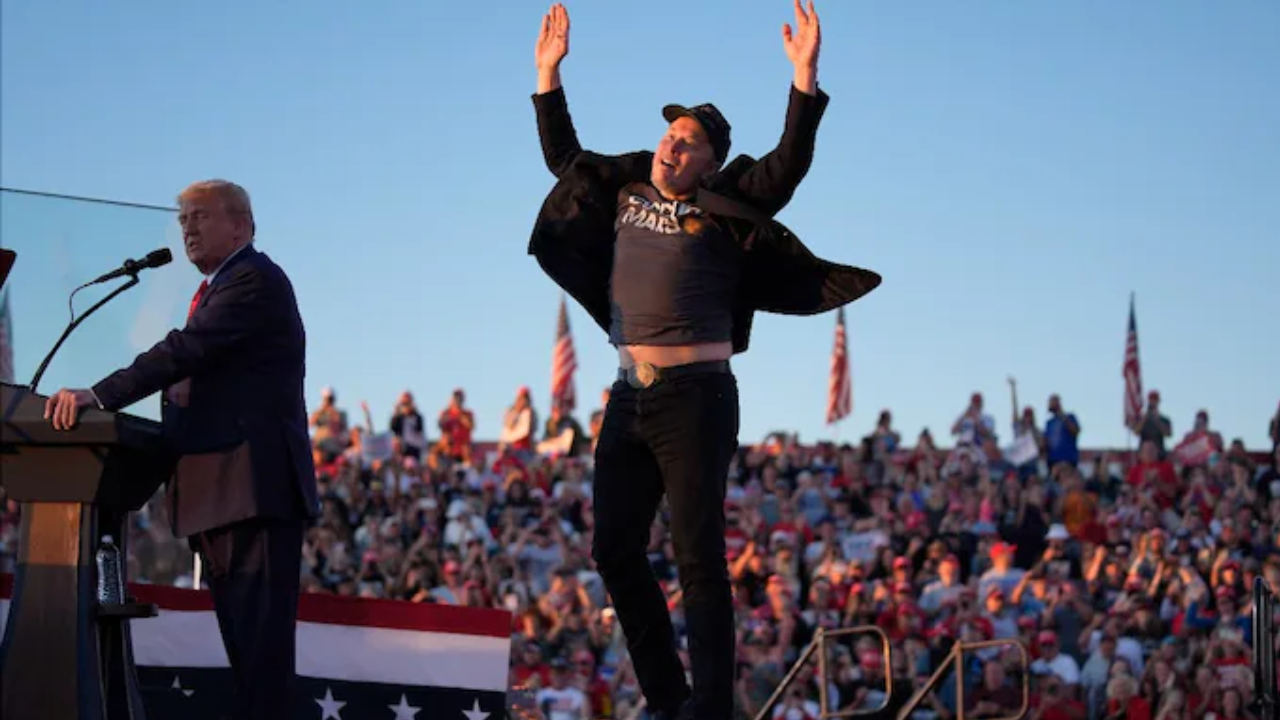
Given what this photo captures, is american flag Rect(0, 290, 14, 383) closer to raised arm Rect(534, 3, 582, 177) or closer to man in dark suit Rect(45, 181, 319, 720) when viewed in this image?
man in dark suit Rect(45, 181, 319, 720)

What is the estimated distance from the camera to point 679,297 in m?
Result: 5.90

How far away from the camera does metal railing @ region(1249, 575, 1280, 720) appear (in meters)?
7.57

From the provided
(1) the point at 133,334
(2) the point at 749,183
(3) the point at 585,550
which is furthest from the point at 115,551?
(3) the point at 585,550

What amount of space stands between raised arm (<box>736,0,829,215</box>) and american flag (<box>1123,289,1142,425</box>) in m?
22.5

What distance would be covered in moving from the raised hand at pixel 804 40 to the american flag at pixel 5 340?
13.0ft

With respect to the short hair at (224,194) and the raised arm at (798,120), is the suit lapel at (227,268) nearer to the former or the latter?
the short hair at (224,194)

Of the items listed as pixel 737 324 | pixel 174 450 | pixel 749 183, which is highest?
pixel 749 183

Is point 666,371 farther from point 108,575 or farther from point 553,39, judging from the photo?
point 108,575

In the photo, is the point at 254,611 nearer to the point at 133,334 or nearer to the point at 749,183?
the point at 749,183

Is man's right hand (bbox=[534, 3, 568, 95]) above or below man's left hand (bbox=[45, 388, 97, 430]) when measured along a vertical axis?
above

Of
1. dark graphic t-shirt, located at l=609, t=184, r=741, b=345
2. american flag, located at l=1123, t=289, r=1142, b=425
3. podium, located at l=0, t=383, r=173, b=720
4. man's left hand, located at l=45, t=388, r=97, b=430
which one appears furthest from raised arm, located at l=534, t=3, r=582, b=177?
american flag, located at l=1123, t=289, r=1142, b=425

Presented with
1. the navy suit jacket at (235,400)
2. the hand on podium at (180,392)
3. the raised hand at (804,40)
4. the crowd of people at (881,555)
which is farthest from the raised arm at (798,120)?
the crowd of people at (881,555)

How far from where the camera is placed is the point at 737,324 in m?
6.20

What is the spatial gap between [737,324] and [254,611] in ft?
5.70
